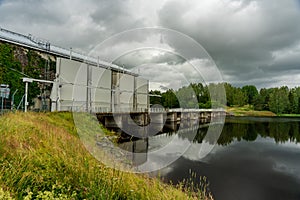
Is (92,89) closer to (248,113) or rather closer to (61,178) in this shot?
(61,178)

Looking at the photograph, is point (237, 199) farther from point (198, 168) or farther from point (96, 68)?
point (96, 68)

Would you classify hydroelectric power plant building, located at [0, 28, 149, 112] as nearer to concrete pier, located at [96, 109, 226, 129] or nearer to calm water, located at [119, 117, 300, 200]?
concrete pier, located at [96, 109, 226, 129]

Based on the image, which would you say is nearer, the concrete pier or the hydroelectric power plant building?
the hydroelectric power plant building

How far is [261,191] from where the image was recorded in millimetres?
10000

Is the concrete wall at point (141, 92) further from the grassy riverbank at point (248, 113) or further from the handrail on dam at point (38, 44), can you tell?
the grassy riverbank at point (248, 113)

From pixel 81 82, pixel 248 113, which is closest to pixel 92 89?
pixel 81 82

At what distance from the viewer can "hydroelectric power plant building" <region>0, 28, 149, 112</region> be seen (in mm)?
19766

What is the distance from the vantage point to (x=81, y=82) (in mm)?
21812

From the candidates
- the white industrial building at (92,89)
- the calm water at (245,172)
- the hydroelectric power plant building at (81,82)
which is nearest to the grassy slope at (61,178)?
the calm water at (245,172)

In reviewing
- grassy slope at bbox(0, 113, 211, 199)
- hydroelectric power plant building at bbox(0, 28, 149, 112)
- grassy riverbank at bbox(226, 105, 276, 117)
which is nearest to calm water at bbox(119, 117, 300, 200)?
grassy slope at bbox(0, 113, 211, 199)

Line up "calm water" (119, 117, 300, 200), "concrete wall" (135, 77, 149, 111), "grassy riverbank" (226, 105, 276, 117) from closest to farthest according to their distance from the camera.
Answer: "calm water" (119, 117, 300, 200), "concrete wall" (135, 77, 149, 111), "grassy riverbank" (226, 105, 276, 117)

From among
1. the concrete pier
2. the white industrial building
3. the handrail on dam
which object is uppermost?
the handrail on dam

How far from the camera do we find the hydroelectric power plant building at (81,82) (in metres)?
19.8

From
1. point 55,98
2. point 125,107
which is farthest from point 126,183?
point 125,107
